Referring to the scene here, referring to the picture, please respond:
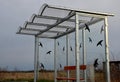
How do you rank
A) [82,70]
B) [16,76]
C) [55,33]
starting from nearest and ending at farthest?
1. [82,70]
2. [55,33]
3. [16,76]

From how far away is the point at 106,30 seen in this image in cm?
830

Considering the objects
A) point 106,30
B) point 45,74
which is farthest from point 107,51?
point 45,74

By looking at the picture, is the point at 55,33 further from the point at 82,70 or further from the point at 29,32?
the point at 82,70

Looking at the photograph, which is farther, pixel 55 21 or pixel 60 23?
pixel 55 21

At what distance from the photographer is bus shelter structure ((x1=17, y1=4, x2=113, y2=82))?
26.4 feet

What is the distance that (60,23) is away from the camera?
30.9 feet

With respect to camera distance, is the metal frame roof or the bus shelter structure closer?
the bus shelter structure

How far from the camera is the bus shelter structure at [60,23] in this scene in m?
8.04

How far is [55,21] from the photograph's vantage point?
9.84 m

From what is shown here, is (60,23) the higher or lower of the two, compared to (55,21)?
lower

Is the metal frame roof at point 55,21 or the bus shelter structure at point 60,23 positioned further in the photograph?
the metal frame roof at point 55,21

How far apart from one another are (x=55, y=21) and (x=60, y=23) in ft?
1.52

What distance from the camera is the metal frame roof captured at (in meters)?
8.32

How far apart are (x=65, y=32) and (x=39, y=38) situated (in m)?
1.70
